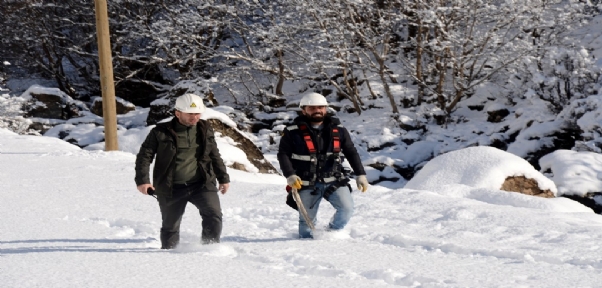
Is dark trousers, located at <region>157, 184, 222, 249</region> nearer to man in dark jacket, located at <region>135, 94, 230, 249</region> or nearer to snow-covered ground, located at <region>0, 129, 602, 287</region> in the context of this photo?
man in dark jacket, located at <region>135, 94, 230, 249</region>

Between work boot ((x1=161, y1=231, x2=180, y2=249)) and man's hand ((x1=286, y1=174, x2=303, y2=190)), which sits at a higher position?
man's hand ((x1=286, y1=174, x2=303, y2=190))

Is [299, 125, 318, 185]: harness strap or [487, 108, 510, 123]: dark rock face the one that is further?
[487, 108, 510, 123]: dark rock face

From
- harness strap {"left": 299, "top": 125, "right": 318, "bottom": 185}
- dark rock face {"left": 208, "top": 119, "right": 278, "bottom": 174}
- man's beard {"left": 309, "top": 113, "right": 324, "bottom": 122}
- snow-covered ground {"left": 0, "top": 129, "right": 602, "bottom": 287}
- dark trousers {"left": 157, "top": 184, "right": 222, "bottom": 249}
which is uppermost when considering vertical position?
man's beard {"left": 309, "top": 113, "right": 324, "bottom": 122}

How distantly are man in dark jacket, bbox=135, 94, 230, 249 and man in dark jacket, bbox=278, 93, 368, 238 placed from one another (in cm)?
65

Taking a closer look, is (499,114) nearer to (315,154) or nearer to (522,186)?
(522,186)

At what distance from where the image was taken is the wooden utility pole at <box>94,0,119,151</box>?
39.1 feet

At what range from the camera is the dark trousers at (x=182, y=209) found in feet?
16.6

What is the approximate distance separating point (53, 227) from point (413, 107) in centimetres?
1290

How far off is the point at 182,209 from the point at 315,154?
3.94 feet

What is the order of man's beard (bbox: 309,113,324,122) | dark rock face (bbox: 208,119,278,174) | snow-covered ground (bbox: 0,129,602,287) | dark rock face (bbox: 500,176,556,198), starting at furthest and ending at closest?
dark rock face (bbox: 208,119,278,174) → dark rock face (bbox: 500,176,556,198) → man's beard (bbox: 309,113,324,122) → snow-covered ground (bbox: 0,129,602,287)

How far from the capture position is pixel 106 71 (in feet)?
39.4

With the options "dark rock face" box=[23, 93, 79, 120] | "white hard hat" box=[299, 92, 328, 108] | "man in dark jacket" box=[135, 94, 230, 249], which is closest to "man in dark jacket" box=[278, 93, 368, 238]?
"white hard hat" box=[299, 92, 328, 108]

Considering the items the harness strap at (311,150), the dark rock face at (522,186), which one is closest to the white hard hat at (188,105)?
the harness strap at (311,150)

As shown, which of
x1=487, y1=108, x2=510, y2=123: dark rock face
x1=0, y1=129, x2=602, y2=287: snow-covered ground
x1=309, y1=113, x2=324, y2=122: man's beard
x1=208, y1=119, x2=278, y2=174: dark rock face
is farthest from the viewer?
x1=487, y1=108, x2=510, y2=123: dark rock face
